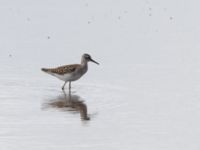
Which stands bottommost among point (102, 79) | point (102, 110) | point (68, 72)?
point (102, 110)

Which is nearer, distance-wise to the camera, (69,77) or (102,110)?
(102,110)

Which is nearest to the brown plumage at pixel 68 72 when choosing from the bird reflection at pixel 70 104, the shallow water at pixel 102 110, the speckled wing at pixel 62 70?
the speckled wing at pixel 62 70

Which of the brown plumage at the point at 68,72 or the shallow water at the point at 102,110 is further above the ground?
the brown plumage at the point at 68,72

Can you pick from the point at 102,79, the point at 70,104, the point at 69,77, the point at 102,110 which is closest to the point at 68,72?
the point at 69,77

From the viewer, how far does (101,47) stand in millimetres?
25703

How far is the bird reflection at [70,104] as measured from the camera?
56.7ft

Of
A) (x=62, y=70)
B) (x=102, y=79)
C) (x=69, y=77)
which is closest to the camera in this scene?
(x=69, y=77)

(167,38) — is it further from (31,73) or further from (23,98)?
(23,98)

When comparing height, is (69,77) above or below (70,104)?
above

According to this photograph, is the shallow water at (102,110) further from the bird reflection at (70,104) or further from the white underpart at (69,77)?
the white underpart at (69,77)

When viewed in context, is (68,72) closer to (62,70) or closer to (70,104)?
(62,70)

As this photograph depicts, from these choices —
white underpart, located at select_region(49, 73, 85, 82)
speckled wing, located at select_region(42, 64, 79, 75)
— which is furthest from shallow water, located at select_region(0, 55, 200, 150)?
speckled wing, located at select_region(42, 64, 79, 75)

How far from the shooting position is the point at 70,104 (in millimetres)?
18125

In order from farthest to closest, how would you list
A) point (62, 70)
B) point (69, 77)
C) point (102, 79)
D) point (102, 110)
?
1. point (102, 79)
2. point (62, 70)
3. point (69, 77)
4. point (102, 110)
